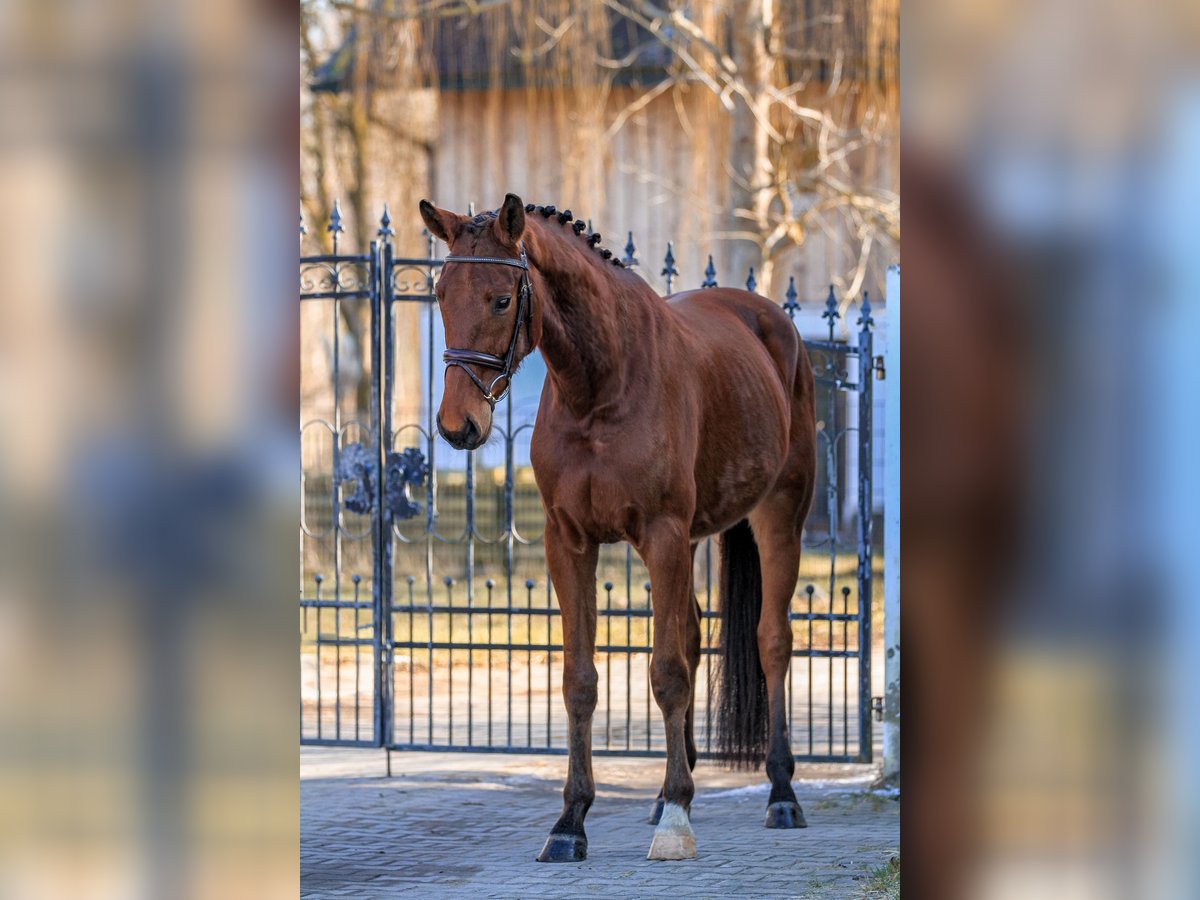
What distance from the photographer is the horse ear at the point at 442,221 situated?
5652 millimetres

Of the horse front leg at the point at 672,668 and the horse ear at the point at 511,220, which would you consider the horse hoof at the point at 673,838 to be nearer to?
the horse front leg at the point at 672,668

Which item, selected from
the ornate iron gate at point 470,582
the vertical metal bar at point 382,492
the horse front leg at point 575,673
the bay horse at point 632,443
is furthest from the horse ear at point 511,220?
the vertical metal bar at point 382,492

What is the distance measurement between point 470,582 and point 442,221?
3367 mm

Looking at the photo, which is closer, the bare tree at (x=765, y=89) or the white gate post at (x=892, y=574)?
the white gate post at (x=892, y=574)

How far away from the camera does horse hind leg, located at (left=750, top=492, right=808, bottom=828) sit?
7.04m

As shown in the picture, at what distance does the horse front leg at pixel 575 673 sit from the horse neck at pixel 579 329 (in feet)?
1.80

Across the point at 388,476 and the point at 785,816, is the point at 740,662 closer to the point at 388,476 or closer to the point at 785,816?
the point at 785,816

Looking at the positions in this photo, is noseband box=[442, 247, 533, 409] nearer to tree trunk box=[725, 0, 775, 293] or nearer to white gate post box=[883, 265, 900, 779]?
white gate post box=[883, 265, 900, 779]

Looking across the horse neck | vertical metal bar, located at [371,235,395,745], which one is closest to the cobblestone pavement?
vertical metal bar, located at [371,235,395,745]

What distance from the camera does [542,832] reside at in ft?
22.6
